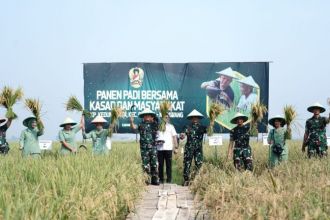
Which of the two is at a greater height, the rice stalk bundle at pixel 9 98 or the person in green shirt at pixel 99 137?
the rice stalk bundle at pixel 9 98

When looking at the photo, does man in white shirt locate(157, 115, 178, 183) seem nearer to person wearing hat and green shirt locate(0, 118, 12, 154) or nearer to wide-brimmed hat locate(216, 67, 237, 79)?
person wearing hat and green shirt locate(0, 118, 12, 154)

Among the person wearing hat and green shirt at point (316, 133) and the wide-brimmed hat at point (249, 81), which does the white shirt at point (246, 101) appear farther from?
the person wearing hat and green shirt at point (316, 133)

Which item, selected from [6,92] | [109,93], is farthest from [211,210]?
[109,93]

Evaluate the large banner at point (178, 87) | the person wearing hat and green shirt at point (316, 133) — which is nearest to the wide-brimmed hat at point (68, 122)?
the person wearing hat and green shirt at point (316, 133)

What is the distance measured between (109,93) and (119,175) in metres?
9.95

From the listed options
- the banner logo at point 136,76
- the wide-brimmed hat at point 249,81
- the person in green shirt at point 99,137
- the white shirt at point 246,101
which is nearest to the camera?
the person in green shirt at point 99,137

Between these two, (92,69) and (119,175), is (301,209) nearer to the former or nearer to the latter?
(119,175)

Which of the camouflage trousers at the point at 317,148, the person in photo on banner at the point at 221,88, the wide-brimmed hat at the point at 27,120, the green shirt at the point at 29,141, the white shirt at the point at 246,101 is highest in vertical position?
the person in photo on banner at the point at 221,88

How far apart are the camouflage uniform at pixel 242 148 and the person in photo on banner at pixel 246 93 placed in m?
7.37

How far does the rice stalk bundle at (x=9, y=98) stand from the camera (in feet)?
31.1

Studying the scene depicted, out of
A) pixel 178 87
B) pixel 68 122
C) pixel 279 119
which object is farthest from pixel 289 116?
pixel 178 87

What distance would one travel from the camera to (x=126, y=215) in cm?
604

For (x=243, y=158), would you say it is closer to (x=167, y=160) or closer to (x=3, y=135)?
(x=167, y=160)

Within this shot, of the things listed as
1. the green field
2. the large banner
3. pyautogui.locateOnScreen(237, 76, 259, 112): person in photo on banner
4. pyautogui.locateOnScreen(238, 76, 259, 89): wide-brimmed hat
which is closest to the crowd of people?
the green field
